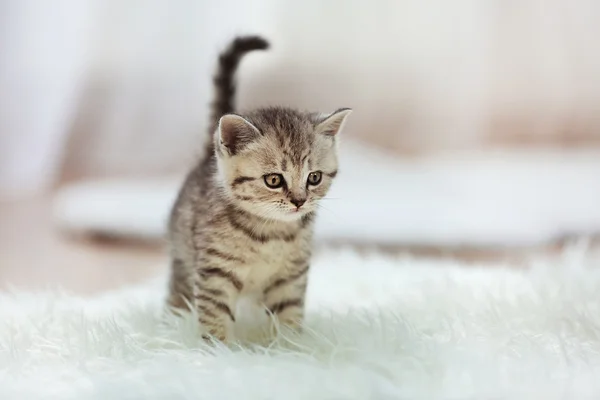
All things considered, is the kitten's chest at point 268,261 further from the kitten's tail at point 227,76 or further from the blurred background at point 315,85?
the blurred background at point 315,85

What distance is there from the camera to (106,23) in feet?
7.99

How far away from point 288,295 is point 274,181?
169 millimetres

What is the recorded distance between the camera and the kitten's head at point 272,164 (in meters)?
0.88

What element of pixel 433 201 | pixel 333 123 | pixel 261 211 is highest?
pixel 333 123

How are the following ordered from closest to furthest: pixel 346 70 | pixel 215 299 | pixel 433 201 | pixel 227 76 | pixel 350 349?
1. pixel 350 349
2. pixel 215 299
3. pixel 227 76
4. pixel 433 201
5. pixel 346 70

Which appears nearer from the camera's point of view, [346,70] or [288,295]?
[288,295]

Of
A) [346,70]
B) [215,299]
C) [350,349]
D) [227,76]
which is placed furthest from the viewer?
[346,70]

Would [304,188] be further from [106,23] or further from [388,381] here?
[106,23]

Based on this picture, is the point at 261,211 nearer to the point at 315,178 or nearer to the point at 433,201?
the point at 315,178

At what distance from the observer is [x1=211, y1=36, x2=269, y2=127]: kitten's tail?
106 centimetres

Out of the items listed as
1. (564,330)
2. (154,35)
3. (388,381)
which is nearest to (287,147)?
(388,381)

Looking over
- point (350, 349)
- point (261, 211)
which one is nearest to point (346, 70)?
point (261, 211)

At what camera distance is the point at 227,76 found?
1.10m

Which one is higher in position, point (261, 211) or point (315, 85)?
point (315, 85)
